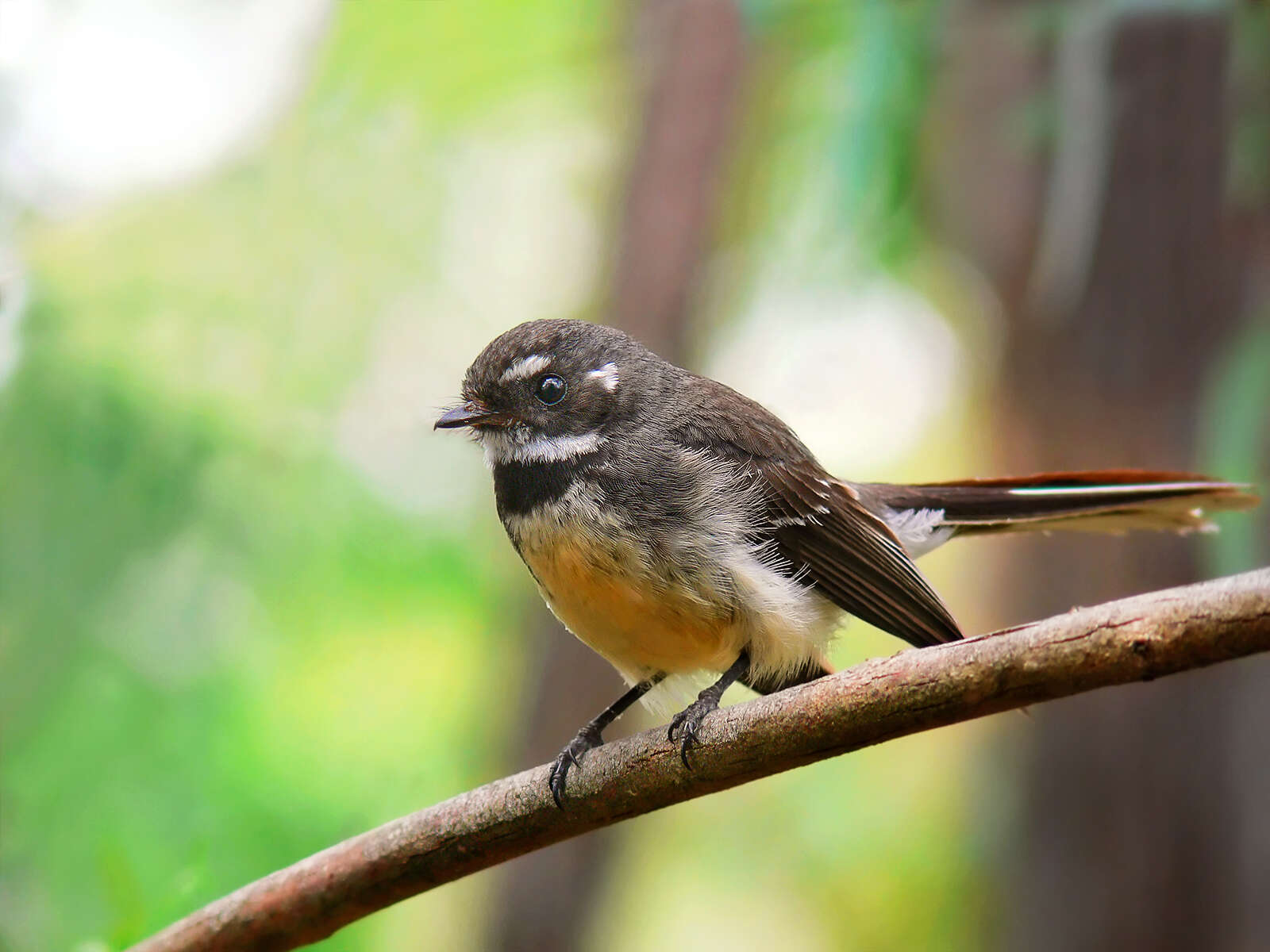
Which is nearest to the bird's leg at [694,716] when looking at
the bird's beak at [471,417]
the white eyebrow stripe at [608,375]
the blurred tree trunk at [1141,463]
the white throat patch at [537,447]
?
the white throat patch at [537,447]

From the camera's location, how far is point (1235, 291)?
6910mm

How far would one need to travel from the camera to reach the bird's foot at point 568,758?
3.03 m

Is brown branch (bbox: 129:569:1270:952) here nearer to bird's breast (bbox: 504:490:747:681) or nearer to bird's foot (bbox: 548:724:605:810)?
bird's foot (bbox: 548:724:605:810)

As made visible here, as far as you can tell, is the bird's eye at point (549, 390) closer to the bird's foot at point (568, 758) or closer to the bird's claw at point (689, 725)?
the bird's foot at point (568, 758)

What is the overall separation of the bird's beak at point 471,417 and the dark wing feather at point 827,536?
0.59 metres

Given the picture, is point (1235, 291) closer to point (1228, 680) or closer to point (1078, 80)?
point (1228, 680)

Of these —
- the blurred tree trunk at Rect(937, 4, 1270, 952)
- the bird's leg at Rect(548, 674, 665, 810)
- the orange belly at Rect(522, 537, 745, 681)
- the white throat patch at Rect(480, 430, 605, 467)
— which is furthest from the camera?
the blurred tree trunk at Rect(937, 4, 1270, 952)

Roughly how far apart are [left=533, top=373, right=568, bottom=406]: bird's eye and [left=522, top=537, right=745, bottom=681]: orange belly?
54cm

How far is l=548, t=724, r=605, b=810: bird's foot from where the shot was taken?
9.93 ft

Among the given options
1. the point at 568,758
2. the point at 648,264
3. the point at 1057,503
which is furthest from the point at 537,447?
the point at 648,264

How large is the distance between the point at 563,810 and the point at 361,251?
6.86 m

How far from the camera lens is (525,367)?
3.97 metres

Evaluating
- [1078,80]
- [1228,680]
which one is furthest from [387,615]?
[1078,80]

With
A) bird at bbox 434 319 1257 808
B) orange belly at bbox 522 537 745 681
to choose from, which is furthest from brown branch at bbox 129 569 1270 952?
orange belly at bbox 522 537 745 681
